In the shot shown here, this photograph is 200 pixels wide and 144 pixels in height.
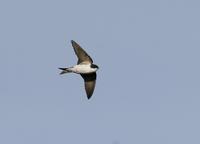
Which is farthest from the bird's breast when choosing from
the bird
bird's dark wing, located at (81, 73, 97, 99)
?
bird's dark wing, located at (81, 73, 97, 99)

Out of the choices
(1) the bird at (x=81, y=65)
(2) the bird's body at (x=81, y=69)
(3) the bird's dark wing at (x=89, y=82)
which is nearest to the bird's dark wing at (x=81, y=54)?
(1) the bird at (x=81, y=65)

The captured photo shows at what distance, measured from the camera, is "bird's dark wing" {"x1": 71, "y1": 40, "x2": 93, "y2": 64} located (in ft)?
152

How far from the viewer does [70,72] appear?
152 feet

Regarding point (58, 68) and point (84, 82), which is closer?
point (58, 68)

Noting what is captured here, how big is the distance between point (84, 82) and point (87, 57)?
2723mm

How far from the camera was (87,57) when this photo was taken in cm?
4662

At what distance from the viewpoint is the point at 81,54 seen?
1834 inches

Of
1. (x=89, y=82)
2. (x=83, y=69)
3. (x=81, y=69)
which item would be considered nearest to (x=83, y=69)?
(x=83, y=69)

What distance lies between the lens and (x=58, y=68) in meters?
45.8

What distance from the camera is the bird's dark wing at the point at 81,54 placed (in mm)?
46250

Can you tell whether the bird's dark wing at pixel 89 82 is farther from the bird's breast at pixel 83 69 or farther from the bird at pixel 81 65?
the bird's breast at pixel 83 69

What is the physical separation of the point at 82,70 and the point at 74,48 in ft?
4.49

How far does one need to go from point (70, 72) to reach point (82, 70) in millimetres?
727

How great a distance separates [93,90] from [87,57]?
2789 mm
